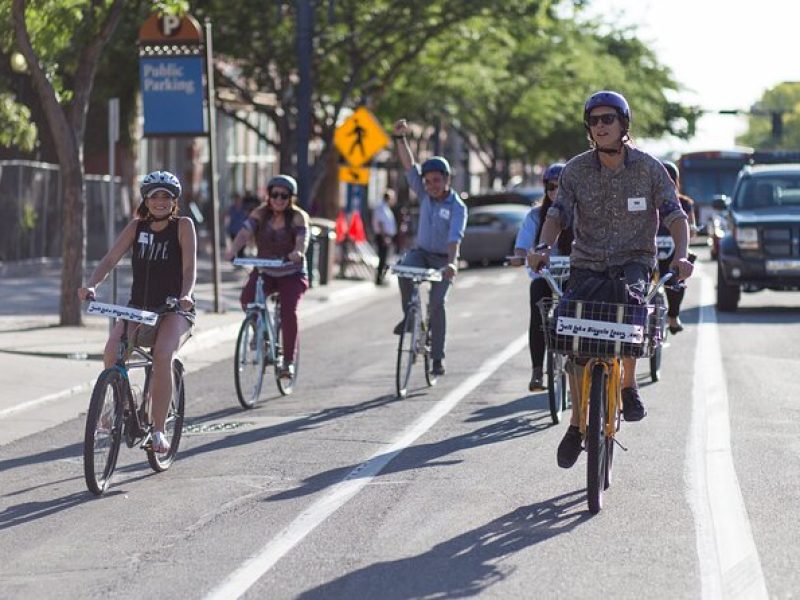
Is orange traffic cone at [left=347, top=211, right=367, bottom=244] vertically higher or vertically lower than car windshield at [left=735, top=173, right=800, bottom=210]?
lower

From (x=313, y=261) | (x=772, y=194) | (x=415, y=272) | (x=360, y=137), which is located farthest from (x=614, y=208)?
(x=360, y=137)

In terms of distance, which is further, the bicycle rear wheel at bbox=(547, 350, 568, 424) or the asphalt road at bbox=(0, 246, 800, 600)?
the bicycle rear wheel at bbox=(547, 350, 568, 424)

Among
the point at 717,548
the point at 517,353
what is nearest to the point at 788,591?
the point at 717,548

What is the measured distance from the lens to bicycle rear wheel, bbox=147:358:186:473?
402 inches

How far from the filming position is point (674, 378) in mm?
15117

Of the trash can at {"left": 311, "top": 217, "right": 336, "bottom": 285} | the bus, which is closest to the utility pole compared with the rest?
the trash can at {"left": 311, "top": 217, "right": 336, "bottom": 285}

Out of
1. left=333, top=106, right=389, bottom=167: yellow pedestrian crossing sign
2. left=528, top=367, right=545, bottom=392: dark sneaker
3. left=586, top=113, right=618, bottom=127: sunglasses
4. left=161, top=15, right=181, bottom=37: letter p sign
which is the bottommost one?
left=528, top=367, right=545, bottom=392: dark sneaker

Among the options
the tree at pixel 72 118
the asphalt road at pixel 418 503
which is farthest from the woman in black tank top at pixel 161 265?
the tree at pixel 72 118

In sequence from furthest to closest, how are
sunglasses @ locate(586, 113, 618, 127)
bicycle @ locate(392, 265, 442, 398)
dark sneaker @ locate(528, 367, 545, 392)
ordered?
bicycle @ locate(392, 265, 442, 398) < dark sneaker @ locate(528, 367, 545, 392) < sunglasses @ locate(586, 113, 618, 127)

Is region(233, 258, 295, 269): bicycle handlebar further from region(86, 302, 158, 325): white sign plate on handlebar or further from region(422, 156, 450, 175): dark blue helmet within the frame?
region(86, 302, 158, 325): white sign plate on handlebar

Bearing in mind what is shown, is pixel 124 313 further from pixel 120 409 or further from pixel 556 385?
pixel 556 385

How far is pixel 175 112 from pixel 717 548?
44.3 feet

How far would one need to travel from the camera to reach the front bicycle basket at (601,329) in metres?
8.30

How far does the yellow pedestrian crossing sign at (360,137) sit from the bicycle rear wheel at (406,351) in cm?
1723
